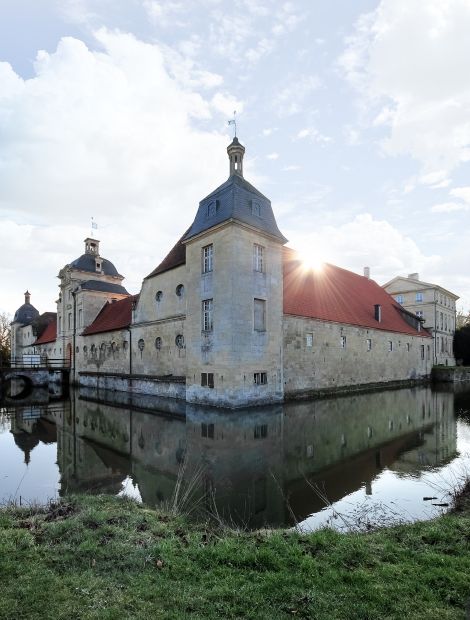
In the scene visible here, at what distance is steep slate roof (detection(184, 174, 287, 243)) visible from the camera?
16.6 m

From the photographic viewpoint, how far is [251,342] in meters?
16.4

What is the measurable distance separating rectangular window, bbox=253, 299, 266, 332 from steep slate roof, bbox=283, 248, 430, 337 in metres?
2.08

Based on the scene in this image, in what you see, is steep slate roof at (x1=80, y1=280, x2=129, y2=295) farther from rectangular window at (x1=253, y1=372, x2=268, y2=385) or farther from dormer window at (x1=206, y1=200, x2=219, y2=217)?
rectangular window at (x1=253, y1=372, x2=268, y2=385)

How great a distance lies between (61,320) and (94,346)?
896 cm

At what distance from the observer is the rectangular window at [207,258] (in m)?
17.4

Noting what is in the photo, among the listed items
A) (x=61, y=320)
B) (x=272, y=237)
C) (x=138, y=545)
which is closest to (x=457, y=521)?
(x=138, y=545)

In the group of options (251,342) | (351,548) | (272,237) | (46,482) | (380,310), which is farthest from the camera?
(380,310)

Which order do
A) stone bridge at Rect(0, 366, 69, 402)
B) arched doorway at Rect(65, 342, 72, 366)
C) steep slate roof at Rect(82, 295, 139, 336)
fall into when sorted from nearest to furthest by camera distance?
steep slate roof at Rect(82, 295, 139, 336) → stone bridge at Rect(0, 366, 69, 402) → arched doorway at Rect(65, 342, 72, 366)

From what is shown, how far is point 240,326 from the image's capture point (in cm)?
1594

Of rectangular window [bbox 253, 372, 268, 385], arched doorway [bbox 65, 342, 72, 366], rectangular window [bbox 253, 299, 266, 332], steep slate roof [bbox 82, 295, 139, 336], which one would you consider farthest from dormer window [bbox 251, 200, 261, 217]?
arched doorway [bbox 65, 342, 72, 366]

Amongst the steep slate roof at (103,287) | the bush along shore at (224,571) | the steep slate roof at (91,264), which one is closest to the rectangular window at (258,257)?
the bush along shore at (224,571)

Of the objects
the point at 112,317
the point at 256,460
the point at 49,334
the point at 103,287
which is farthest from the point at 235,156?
the point at 49,334

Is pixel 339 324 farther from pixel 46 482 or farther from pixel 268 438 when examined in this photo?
pixel 46 482

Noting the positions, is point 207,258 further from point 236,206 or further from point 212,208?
point 236,206
